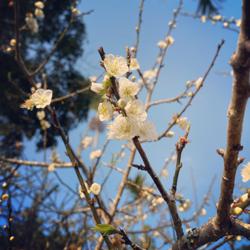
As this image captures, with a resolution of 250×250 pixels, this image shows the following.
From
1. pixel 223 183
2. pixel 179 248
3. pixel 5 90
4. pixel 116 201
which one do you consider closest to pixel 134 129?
pixel 223 183

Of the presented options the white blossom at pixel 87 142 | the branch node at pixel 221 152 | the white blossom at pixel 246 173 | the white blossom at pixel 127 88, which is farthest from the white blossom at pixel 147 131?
the white blossom at pixel 87 142

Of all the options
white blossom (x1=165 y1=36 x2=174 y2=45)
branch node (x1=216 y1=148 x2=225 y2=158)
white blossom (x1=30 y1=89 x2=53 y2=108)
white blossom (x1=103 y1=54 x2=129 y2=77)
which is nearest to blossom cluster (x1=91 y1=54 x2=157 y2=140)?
white blossom (x1=103 y1=54 x2=129 y2=77)

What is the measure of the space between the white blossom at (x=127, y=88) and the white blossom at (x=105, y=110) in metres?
0.06

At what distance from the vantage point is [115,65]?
107 cm

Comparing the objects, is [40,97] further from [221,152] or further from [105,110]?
[221,152]

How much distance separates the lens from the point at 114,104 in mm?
1038

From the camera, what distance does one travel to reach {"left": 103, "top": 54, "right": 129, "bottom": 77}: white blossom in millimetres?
1033

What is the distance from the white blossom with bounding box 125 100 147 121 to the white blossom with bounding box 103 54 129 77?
103 millimetres

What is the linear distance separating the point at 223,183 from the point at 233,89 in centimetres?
33

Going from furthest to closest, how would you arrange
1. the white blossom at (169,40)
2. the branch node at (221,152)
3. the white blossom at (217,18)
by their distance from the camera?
1. the white blossom at (217,18)
2. the white blossom at (169,40)
3. the branch node at (221,152)

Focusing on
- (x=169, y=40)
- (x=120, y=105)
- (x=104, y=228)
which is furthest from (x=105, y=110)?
(x=169, y=40)

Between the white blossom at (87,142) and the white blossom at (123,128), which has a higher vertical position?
the white blossom at (87,142)

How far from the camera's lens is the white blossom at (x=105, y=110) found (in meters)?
1.05

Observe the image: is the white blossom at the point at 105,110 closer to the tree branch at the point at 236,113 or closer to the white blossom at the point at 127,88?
the white blossom at the point at 127,88
